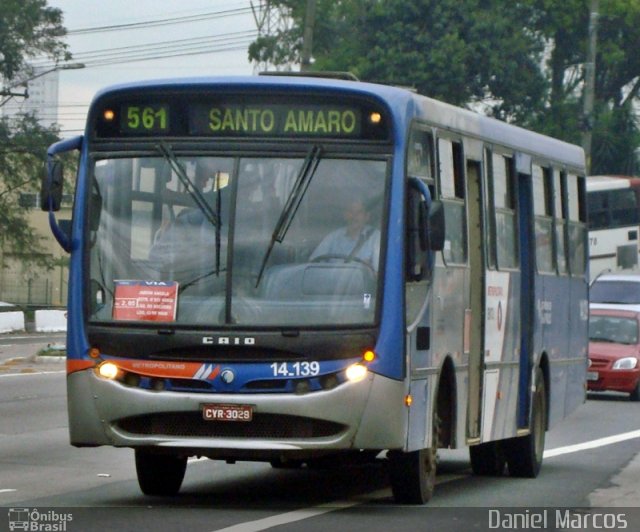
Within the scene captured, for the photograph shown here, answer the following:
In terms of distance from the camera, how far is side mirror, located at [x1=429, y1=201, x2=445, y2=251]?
37.3 feet

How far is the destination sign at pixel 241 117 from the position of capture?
11.6 meters

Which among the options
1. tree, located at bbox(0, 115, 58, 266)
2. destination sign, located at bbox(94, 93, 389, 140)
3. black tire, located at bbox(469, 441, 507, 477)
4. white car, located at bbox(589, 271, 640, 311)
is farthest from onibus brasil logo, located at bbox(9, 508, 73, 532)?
tree, located at bbox(0, 115, 58, 266)

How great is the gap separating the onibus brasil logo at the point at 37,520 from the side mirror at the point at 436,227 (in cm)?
287

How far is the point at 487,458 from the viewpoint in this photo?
15.6 meters

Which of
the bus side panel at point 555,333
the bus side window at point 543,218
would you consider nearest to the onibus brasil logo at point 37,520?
the bus side panel at point 555,333

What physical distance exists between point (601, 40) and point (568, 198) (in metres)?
50.4

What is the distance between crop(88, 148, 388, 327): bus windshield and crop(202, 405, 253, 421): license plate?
0.53m

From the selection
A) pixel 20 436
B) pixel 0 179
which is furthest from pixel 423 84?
pixel 20 436

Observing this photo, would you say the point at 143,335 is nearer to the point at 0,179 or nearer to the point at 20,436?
the point at 20,436

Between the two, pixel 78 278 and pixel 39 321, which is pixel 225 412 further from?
pixel 39 321

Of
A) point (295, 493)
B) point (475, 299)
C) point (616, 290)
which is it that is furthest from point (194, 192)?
point (616, 290)

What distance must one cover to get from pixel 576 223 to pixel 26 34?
51.3m

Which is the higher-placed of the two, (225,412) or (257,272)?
(257,272)

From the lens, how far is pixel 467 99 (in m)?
64.0
